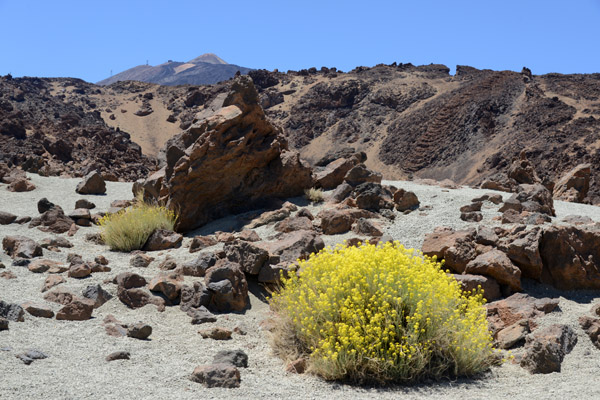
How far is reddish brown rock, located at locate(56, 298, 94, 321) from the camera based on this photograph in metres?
6.12

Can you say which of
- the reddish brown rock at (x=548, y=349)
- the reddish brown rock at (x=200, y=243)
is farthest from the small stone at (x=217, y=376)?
the reddish brown rock at (x=200, y=243)

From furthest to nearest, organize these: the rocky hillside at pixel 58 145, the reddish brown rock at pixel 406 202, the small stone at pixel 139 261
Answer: the rocky hillside at pixel 58 145, the reddish brown rock at pixel 406 202, the small stone at pixel 139 261

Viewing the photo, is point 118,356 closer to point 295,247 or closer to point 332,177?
point 295,247

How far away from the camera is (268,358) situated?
5473 millimetres

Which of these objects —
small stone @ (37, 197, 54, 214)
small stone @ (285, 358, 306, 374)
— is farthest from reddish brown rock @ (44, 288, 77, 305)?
small stone @ (37, 197, 54, 214)

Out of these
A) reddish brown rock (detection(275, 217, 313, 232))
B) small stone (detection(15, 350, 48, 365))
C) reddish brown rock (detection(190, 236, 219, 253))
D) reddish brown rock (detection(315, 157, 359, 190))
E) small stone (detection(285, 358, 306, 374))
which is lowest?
small stone (detection(285, 358, 306, 374))

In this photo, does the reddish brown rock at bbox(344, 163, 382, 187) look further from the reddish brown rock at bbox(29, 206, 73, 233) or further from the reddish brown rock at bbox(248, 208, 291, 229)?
the reddish brown rock at bbox(29, 206, 73, 233)

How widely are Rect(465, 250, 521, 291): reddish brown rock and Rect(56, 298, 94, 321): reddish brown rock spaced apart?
A: 4.50 meters

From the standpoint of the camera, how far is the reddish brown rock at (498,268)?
22.1 ft

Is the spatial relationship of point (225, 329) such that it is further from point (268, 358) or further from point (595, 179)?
point (595, 179)

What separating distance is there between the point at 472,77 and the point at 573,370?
59.9m

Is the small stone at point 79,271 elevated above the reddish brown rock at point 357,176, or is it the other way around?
the reddish brown rock at point 357,176

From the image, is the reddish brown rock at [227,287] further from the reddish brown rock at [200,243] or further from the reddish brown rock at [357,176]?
the reddish brown rock at [357,176]

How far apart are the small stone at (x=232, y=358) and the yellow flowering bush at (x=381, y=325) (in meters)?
0.47
